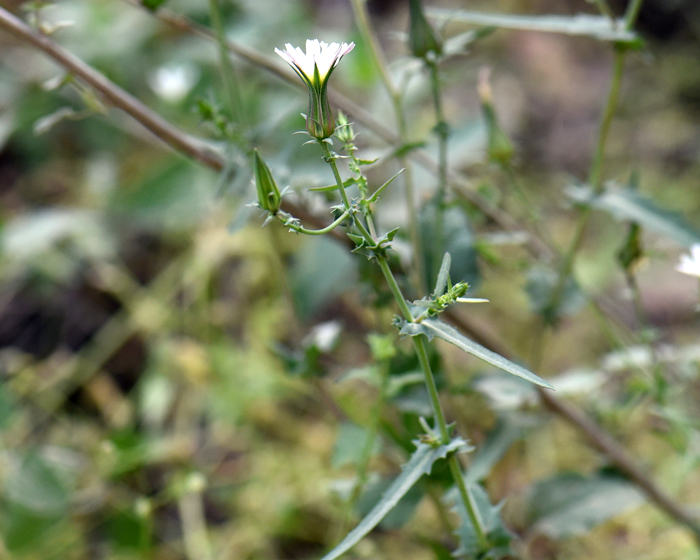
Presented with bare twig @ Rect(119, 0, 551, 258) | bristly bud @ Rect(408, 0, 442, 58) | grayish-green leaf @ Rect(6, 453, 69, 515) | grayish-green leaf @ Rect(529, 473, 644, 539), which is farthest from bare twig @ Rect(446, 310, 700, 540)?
grayish-green leaf @ Rect(6, 453, 69, 515)

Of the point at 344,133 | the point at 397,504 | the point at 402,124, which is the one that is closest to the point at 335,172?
the point at 344,133

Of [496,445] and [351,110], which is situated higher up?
[351,110]

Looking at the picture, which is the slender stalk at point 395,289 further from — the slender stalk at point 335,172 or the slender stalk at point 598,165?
the slender stalk at point 598,165

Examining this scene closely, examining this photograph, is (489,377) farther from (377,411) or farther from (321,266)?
(321,266)

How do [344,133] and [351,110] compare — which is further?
[351,110]

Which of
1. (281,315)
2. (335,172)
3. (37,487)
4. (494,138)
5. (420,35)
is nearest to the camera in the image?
(335,172)

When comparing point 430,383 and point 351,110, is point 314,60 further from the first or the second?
point 351,110
